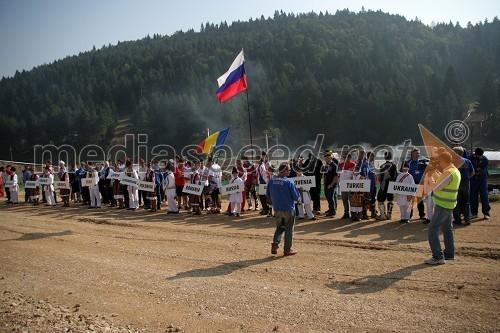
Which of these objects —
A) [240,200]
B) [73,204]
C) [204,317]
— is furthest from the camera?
[73,204]

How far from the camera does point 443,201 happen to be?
8.90 m

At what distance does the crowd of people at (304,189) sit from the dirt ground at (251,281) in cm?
73

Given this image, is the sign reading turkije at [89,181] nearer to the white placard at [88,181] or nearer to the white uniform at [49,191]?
the white placard at [88,181]

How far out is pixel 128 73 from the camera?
13288 cm

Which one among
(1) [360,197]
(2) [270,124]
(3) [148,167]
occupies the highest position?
(2) [270,124]

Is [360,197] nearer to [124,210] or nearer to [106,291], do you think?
[106,291]

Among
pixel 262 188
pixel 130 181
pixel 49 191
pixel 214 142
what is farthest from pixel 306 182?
pixel 49 191

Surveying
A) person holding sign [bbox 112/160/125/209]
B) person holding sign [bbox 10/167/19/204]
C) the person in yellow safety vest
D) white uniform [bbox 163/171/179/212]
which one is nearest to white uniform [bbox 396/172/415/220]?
the person in yellow safety vest

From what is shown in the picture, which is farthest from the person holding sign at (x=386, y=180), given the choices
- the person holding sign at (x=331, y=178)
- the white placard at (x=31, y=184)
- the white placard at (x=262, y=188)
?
the white placard at (x=31, y=184)

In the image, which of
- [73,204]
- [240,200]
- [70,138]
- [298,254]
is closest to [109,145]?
[70,138]

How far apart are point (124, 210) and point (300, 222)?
911 cm

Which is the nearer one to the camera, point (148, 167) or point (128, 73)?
point (148, 167)

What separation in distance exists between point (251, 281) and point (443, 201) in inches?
168

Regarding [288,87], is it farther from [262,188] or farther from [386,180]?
[386,180]
